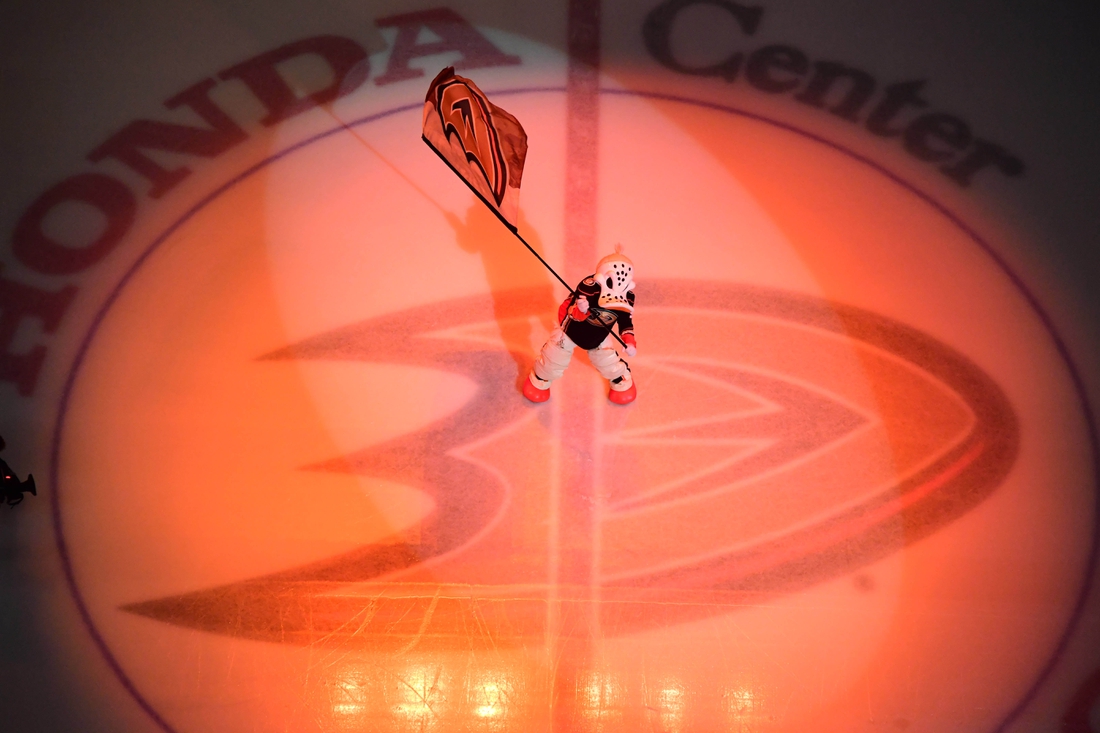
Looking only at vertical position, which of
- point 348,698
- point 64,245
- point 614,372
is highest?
point 64,245

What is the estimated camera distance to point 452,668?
197 inches

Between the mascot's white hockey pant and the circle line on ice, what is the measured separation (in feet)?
1.37

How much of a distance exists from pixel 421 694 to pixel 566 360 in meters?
2.12

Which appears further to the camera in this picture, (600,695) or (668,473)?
(668,473)

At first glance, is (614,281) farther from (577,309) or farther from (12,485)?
(12,485)

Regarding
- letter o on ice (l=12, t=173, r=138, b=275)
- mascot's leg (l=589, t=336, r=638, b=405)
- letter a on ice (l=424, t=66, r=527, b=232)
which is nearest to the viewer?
letter a on ice (l=424, t=66, r=527, b=232)

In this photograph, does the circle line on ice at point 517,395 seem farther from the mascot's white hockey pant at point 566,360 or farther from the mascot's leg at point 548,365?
the mascot's white hockey pant at point 566,360

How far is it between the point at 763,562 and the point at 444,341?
2529mm

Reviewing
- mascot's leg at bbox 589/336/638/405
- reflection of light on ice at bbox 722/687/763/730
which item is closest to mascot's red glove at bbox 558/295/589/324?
mascot's leg at bbox 589/336/638/405

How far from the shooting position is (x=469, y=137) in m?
4.64

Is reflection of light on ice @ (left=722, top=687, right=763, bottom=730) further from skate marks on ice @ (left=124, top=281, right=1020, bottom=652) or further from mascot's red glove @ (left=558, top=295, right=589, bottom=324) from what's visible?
mascot's red glove @ (left=558, top=295, right=589, bottom=324)

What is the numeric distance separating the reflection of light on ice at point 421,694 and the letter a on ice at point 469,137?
8.56 ft

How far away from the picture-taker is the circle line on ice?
16.4 ft

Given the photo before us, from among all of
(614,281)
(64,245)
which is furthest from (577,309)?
(64,245)
